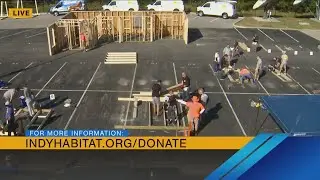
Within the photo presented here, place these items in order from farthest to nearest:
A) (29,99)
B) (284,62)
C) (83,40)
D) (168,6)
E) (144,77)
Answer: (168,6) < (83,40) < (284,62) < (144,77) < (29,99)

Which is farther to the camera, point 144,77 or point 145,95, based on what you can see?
point 144,77

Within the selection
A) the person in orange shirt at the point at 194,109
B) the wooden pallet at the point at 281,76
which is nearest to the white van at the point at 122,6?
the wooden pallet at the point at 281,76

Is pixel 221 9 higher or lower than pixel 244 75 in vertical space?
higher

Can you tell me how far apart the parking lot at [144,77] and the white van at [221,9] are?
1076 cm

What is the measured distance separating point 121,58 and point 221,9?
23.3 meters

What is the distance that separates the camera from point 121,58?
26.2m

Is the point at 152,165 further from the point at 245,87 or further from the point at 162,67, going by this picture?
the point at 162,67

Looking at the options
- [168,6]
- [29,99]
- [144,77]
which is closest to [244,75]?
[144,77]

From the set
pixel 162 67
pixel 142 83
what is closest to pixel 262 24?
pixel 162 67

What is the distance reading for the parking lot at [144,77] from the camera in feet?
54.1

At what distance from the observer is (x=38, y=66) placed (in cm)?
2488

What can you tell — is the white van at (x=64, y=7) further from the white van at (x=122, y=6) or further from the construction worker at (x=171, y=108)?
the construction worker at (x=171, y=108)

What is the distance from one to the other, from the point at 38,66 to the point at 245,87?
1339cm

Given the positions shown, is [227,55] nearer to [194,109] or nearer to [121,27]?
[194,109]
